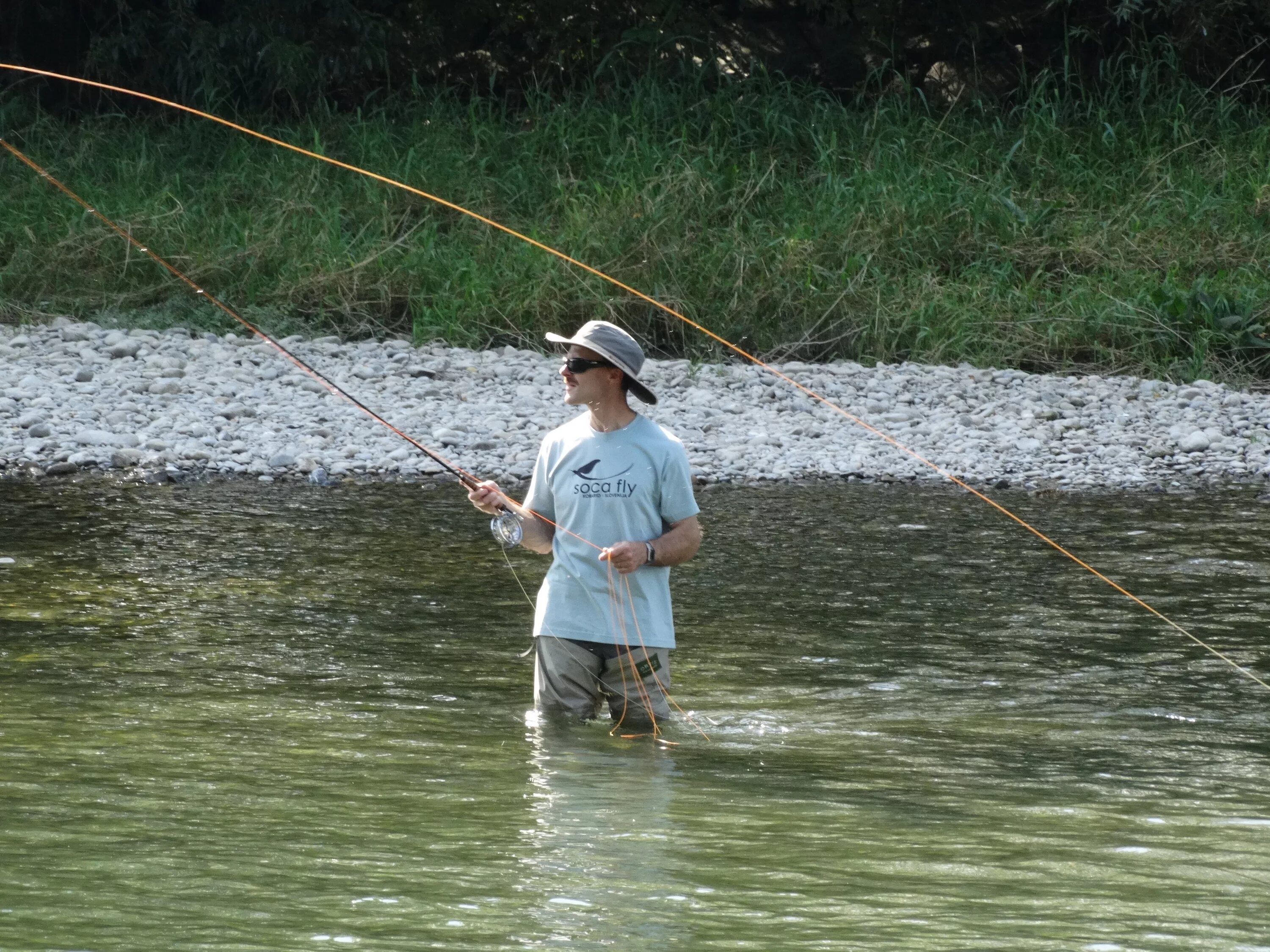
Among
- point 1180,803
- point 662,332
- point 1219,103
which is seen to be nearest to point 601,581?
point 1180,803

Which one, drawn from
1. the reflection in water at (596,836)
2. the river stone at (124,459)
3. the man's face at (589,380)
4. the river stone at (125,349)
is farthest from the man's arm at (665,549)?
the river stone at (125,349)

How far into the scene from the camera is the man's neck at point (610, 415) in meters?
4.63

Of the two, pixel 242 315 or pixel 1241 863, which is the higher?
pixel 242 315

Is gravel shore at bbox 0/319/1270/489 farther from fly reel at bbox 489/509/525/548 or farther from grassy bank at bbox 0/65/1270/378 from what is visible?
fly reel at bbox 489/509/525/548

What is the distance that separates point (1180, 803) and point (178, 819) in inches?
92.4

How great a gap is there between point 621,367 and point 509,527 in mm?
563

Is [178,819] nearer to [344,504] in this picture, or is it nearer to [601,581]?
[601,581]

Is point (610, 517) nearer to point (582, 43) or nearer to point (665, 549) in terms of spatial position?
point (665, 549)

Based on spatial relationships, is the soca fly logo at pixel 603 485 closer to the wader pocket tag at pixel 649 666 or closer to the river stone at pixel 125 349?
the wader pocket tag at pixel 649 666

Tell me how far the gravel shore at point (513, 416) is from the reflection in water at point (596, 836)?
5103 millimetres

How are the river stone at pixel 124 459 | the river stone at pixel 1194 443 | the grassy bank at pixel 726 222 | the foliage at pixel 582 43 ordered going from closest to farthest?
the river stone at pixel 124 459 < the river stone at pixel 1194 443 < the grassy bank at pixel 726 222 < the foliage at pixel 582 43

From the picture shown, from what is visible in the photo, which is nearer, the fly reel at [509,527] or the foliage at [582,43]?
the fly reel at [509,527]

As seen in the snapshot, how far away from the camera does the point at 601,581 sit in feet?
15.3

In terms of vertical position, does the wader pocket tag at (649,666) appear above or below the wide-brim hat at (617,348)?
below
